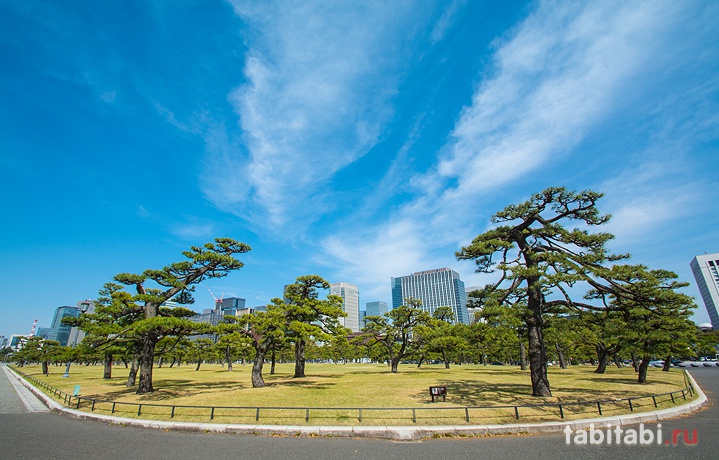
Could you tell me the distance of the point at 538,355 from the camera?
1733 cm

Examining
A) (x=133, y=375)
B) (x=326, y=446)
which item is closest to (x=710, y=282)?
(x=326, y=446)

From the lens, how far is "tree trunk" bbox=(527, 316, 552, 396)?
17.3 m

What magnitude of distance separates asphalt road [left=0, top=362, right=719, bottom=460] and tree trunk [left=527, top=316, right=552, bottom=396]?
5560 millimetres

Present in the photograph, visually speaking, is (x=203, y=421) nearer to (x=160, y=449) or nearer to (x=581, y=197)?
(x=160, y=449)

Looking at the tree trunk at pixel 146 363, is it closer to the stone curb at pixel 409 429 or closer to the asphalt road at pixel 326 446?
the asphalt road at pixel 326 446

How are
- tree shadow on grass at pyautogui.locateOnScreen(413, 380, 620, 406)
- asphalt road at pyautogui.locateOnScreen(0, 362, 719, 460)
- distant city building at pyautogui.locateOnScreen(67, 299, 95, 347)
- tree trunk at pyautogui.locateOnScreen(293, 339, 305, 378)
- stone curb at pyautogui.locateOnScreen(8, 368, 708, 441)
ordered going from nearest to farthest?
1. asphalt road at pyautogui.locateOnScreen(0, 362, 719, 460)
2. stone curb at pyautogui.locateOnScreen(8, 368, 708, 441)
3. tree shadow on grass at pyautogui.locateOnScreen(413, 380, 620, 406)
4. tree trunk at pyautogui.locateOnScreen(293, 339, 305, 378)
5. distant city building at pyautogui.locateOnScreen(67, 299, 95, 347)

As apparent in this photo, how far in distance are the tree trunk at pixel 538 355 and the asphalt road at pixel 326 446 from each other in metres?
5.56

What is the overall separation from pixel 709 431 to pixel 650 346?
17338 millimetres

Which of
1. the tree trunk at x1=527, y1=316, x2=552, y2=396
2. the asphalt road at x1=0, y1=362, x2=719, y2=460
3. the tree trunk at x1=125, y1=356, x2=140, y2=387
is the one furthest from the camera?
the tree trunk at x1=125, y1=356, x2=140, y2=387

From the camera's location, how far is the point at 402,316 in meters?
40.6

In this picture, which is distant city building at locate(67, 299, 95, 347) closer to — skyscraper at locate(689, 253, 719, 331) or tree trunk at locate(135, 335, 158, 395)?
tree trunk at locate(135, 335, 158, 395)

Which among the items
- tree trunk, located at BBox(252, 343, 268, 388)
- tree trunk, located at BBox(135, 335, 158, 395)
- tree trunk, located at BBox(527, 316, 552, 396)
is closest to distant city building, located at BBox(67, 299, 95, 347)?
tree trunk, located at BBox(135, 335, 158, 395)

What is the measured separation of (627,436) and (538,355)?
6919 millimetres

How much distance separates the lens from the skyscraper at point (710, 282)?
154m
